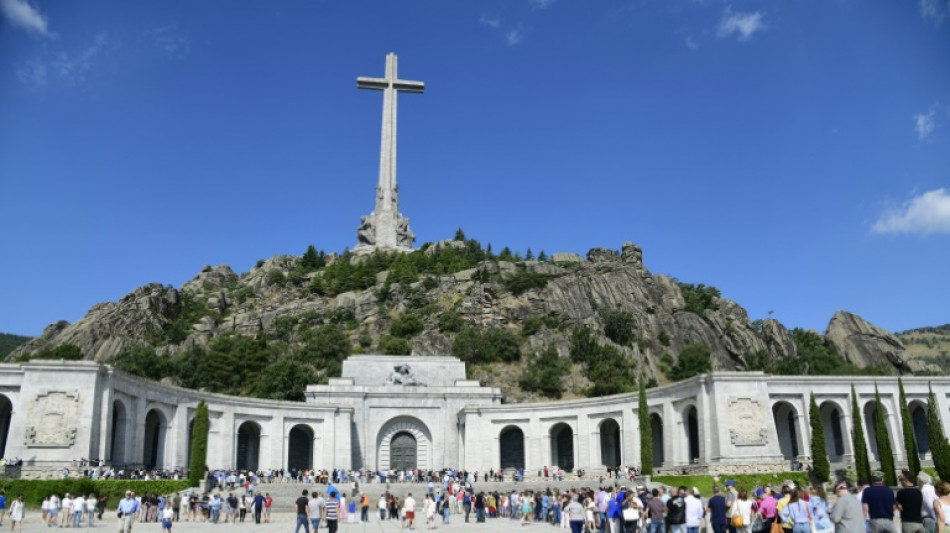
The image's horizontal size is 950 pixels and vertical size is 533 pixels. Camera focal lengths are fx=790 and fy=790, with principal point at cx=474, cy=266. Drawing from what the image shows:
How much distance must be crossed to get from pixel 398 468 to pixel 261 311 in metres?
43.8

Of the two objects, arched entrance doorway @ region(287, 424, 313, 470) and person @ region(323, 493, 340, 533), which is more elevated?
arched entrance doorway @ region(287, 424, 313, 470)

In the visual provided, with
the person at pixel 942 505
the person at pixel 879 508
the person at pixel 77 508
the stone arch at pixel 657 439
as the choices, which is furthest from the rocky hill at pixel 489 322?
the person at pixel 942 505

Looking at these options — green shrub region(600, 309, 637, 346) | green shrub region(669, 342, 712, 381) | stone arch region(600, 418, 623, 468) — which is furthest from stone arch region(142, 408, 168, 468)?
green shrub region(600, 309, 637, 346)

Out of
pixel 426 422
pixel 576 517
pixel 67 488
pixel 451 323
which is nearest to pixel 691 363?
pixel 451 323

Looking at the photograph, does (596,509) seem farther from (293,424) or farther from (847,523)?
(293,424)

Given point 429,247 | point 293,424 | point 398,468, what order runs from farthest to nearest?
1. point 429,247
2. point 398,468
3. point 293,424

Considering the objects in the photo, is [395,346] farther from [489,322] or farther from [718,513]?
[718,513]

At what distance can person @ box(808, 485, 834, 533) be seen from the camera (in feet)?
42.6

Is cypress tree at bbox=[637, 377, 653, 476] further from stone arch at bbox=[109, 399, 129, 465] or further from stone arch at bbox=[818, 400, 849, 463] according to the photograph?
stone arch at bbox=[109, 399, 129, 465]

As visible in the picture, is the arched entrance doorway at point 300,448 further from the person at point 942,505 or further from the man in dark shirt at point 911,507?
the person at point 942,505

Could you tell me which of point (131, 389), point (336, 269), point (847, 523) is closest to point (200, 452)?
point (131, 389)

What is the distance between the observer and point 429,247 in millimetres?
108000

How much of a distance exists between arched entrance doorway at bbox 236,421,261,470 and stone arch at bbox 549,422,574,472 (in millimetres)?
18391

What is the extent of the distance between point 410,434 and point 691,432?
1820cm
